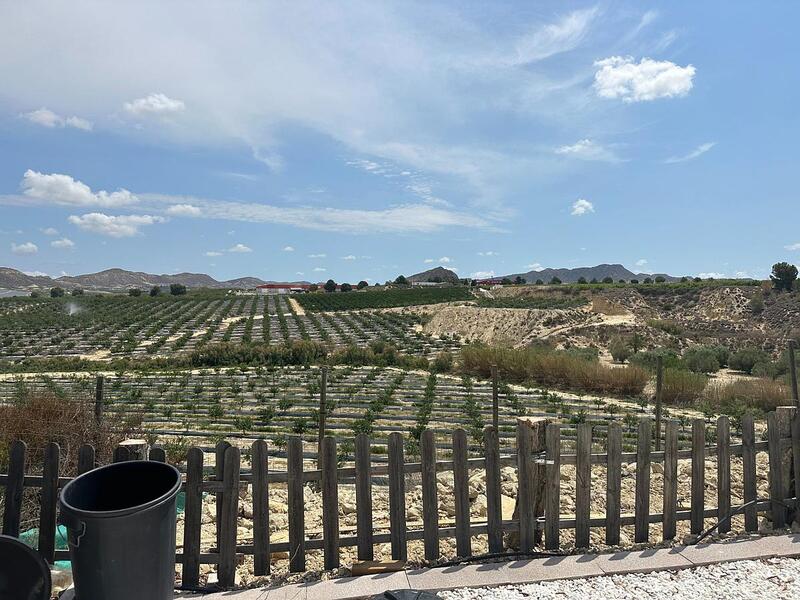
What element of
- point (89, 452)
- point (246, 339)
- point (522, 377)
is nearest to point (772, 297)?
point (522, 377)

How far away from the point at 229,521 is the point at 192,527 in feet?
0.88

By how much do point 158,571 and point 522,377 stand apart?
17.3 m

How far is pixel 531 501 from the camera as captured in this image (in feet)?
14.0

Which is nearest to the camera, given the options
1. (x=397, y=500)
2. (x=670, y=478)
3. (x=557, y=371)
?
(x=397, y=500)

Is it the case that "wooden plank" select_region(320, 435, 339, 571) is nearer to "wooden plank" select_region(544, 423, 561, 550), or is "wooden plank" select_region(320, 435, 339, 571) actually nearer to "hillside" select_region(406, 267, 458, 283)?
"wooden plank" select_region(544, 423, 561, 550)

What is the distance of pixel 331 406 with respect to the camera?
13.4 metres

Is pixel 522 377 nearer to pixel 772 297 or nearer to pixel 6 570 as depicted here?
pixel 6 570

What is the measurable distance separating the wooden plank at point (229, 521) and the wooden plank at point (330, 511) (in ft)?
2.12

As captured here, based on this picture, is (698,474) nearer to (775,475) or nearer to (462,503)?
(775,475)

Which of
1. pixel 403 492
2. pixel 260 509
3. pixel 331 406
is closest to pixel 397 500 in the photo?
pixel 403 492

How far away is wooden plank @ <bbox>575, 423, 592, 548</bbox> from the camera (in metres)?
4.27

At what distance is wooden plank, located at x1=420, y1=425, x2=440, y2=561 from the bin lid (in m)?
2.47

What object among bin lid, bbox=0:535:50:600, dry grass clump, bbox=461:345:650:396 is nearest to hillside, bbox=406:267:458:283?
dry grass clump, bbox=461:345:650:396

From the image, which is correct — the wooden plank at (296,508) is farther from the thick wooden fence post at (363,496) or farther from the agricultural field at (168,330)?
the agricultural field at (168,330)
